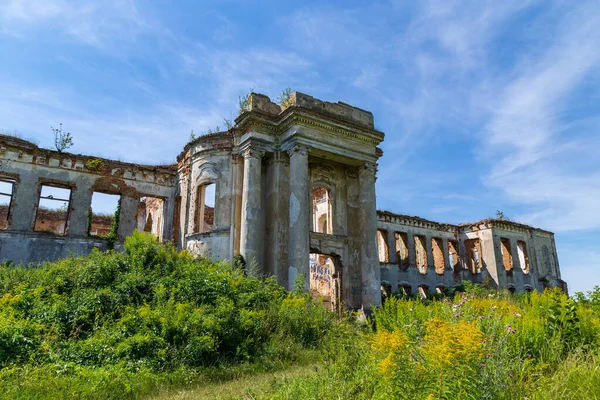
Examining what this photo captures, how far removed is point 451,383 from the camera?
420 cm

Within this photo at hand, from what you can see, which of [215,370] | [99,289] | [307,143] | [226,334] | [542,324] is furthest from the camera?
[307,143]

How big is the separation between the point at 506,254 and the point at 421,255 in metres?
6.89

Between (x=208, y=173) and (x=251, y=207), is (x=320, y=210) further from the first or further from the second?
(x=251, y=207)

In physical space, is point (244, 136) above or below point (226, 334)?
above

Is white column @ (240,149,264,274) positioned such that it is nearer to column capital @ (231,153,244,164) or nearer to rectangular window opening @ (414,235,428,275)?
column capital @ (231,153,244,164)

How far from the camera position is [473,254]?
3294 cm

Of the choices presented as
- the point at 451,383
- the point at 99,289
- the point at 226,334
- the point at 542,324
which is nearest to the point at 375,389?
the point at 451,383

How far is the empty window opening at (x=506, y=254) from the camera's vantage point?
31.6 m

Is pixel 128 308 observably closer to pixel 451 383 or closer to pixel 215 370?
pixel 215 370

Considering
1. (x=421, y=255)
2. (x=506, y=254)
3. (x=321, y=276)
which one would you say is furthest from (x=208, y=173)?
(x=506, y=254)

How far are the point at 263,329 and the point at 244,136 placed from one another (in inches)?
345

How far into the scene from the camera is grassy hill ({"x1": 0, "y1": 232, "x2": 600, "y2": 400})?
4598mm

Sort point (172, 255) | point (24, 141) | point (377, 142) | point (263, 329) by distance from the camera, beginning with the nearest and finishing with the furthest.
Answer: point (263, 329)
point (172, 255)
point (377, 142)
point (24, 141)

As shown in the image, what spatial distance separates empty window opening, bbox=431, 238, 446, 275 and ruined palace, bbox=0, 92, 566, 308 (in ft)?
39.9
